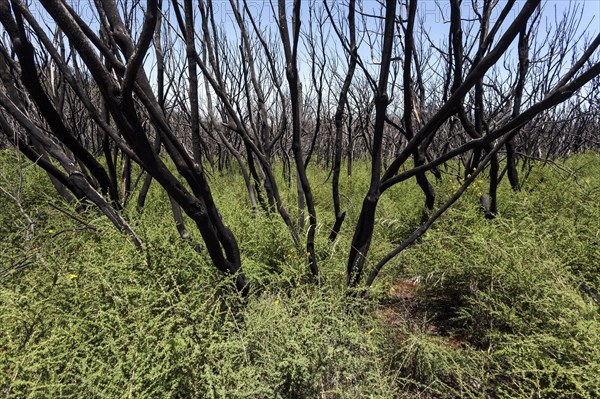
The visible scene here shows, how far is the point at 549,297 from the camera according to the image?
1606mm

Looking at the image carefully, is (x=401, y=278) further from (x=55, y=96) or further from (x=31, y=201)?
(x=31, y=201)

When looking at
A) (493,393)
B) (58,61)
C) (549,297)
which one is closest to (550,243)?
(549,297)

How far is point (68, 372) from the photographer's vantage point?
1114 mm

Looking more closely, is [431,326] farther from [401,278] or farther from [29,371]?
[29,371]

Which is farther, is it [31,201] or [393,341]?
[31,201]

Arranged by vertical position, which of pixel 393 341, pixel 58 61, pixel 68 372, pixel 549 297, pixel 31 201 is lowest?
pixel 393 341

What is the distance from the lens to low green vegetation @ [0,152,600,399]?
1151mm

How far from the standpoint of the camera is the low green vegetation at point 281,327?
1151mm

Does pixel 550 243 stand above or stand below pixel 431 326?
above

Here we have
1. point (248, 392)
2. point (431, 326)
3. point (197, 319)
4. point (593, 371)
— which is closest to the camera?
point (248, 392)

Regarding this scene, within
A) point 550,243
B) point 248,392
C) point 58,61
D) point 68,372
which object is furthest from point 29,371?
point 550,243

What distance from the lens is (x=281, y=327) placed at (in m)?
1.37

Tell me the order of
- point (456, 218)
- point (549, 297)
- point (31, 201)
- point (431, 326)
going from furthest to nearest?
point (31, 201), point (456, 218), point (431, 326), point (549, 297)

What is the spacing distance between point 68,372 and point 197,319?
17.7 inches
